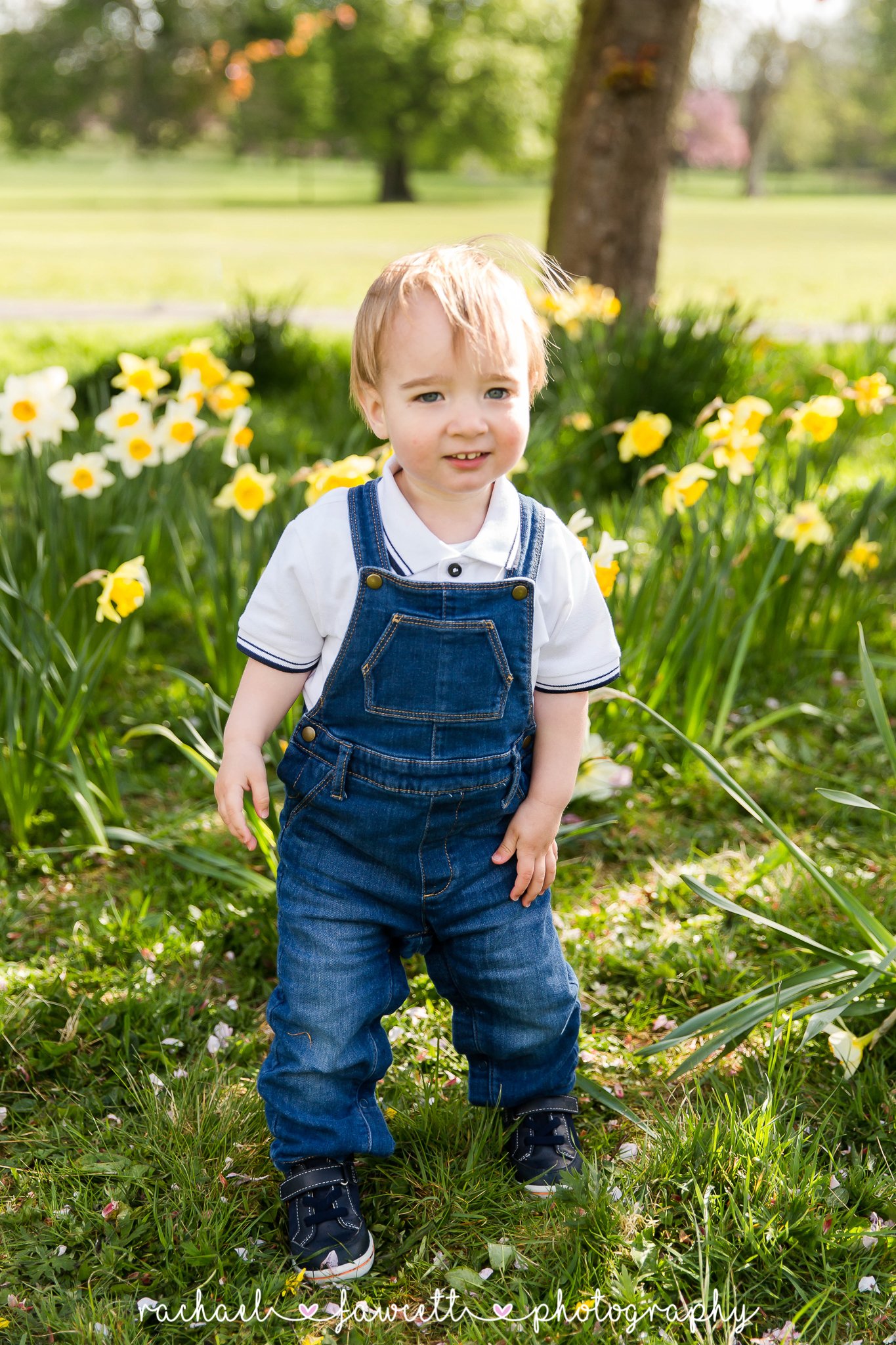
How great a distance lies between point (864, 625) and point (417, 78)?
1352 inches

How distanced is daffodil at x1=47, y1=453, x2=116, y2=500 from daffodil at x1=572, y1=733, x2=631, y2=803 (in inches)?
47.7

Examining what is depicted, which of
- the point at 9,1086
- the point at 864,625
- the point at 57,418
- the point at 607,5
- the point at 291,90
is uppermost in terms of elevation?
the point at 291,90

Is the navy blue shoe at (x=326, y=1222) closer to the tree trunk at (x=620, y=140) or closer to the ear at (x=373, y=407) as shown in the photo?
the ear at (x=373, y=407)

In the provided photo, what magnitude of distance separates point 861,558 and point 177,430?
5.50 feet

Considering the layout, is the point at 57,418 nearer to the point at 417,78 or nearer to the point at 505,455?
the point at 505,455

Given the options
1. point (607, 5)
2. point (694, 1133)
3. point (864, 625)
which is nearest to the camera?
point (694, 1133)

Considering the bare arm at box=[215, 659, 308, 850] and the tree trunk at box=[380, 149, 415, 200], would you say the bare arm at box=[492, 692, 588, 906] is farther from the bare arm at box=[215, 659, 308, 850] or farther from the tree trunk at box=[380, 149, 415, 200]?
the tree trunk at box=[380, 149, 415, 200]

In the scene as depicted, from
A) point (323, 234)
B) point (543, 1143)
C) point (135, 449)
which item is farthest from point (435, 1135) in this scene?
point (323, 234)

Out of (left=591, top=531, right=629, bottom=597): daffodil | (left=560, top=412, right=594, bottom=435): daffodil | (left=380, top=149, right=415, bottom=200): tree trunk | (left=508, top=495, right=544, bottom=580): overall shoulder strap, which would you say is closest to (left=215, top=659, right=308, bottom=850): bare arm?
(left=508, top=495, right=544, bottom=580): overall shoulder strap

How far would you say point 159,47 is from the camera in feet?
124

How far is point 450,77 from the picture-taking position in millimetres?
31188

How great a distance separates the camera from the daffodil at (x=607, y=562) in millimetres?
1992

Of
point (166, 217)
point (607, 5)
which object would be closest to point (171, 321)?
point (607, 5)

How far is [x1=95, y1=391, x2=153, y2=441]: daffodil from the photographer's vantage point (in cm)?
244
